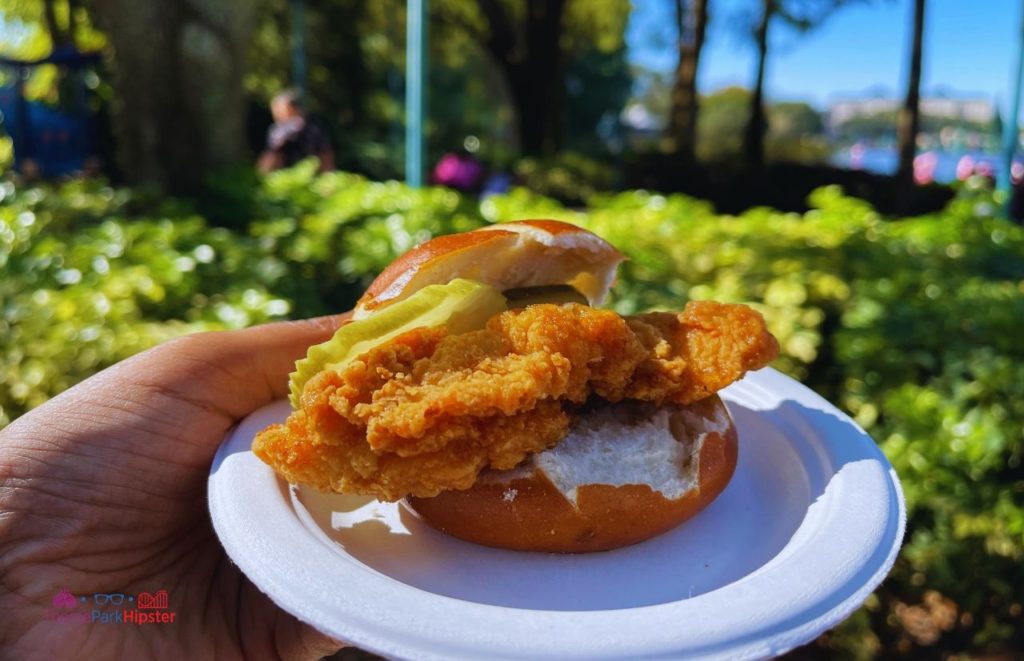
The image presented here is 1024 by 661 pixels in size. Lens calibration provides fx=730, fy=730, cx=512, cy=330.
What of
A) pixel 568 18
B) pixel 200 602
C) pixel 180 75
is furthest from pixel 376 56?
pixel 200 602

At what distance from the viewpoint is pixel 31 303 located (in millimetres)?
2916

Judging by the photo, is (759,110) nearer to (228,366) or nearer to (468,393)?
(228,366)

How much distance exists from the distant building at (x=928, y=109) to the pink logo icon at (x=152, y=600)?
444 inches

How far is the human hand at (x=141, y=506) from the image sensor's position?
1.53m

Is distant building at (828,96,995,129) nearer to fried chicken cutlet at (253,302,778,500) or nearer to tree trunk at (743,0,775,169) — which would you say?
tree trunk at (743,0,775,169)

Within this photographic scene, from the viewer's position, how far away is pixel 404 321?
1522 millimetres

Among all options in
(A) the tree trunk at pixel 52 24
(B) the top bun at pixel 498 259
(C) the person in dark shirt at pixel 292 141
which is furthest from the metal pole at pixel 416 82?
(A) the tree trunk at pixel 52 24

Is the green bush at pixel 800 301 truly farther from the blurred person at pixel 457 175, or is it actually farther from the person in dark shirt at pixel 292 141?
the blurred person at pixel 457 175

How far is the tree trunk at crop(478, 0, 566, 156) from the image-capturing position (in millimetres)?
15299

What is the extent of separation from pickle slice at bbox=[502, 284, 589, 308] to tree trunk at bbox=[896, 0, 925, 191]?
31.5 ft

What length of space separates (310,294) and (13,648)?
2.15 m

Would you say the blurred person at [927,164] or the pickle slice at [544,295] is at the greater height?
the pickle slice at [544,295]

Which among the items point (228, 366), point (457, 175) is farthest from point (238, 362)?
point (457, 175)

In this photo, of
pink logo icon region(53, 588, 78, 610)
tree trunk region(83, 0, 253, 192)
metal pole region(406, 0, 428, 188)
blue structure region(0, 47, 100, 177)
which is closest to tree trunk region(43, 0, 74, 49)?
blue structure region(0, 47, 100, 177)
